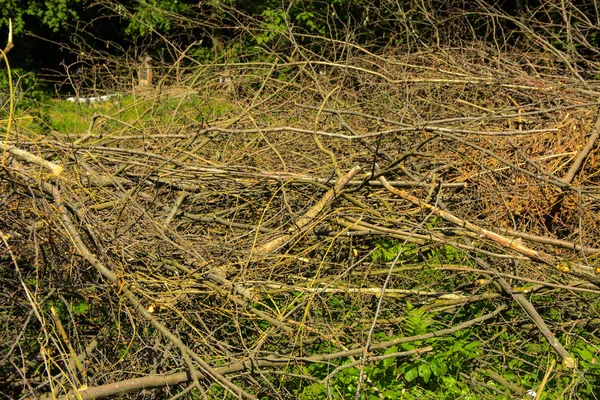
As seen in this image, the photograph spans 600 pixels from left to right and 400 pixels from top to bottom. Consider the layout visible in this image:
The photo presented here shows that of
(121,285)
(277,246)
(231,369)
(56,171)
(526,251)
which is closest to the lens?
(56,171)

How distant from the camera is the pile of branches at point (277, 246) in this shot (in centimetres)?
273

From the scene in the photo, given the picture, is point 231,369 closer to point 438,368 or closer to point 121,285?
point 121,285

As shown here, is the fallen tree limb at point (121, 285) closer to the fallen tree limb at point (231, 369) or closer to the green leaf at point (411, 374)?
the fallen tree limb at point (231, 369)

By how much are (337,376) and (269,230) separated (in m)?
0.83

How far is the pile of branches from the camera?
8.95 feet

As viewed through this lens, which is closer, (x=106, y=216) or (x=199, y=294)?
(x=199, y=294)

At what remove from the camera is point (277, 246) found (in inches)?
131

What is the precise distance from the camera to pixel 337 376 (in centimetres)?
312

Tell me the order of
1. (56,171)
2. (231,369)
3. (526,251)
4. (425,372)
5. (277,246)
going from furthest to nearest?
(277,246), (526,251), (425,372), (231,369), (56,171)

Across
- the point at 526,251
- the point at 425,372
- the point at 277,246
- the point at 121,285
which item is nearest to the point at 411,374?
the point at 425,372

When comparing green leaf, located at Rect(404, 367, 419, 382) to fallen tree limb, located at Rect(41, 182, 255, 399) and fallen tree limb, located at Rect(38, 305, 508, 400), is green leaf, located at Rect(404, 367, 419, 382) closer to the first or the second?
fallen tree limb, located at Rect(38, 305, 508, 400)

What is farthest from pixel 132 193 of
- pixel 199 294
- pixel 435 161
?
pixel 435 161

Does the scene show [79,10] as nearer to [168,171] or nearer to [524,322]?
→ [168,171]

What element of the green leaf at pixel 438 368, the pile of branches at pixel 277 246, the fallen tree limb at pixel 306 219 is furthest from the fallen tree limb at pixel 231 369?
the fallen tree limb at pixel 306 219
